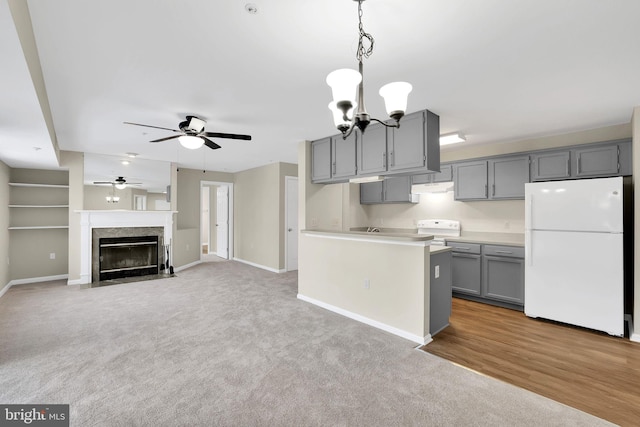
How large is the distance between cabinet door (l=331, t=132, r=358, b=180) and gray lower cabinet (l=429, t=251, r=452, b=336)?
148cm

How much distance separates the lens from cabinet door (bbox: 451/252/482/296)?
14.1 ft

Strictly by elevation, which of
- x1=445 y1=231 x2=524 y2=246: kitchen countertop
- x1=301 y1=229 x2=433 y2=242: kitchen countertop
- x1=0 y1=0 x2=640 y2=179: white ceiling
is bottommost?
x1=445 y1=231 x2=524 y2=246: kitchen countertop

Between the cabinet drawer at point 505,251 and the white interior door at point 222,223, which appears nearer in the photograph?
the cabinet drawer at point 505,251

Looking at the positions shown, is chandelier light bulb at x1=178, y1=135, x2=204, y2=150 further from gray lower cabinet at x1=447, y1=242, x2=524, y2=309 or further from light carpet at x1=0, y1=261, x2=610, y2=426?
gray lower cabinet at x1=447, y1=242, x2=524, y2=309

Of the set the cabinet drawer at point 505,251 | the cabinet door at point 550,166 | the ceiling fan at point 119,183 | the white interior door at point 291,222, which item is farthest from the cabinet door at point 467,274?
the ceiling fan at point 119,183

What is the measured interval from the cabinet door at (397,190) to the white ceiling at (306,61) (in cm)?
178

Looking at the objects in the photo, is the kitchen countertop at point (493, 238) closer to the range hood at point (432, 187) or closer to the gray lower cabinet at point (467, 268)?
the gray lower cabinet at point (467, 268)

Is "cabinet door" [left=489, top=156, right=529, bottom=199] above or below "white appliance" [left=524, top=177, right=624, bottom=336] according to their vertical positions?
above

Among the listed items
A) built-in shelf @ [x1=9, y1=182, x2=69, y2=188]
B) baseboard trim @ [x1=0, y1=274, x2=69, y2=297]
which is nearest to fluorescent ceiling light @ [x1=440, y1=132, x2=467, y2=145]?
built-in shelf @ [x1=9, y1=182, x2=69, y2=188]

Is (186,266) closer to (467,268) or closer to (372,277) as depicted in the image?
(372,277)

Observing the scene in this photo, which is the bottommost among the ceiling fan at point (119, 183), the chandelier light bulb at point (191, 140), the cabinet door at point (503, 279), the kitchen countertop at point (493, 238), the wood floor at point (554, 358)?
the wood floor at point (554, 358)

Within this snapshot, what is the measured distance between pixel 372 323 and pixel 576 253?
2.44 m

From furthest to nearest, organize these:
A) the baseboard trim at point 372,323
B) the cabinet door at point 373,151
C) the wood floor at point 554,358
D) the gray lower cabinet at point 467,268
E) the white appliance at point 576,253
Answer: the gray lower cabinet at point 467,268
the cabinet door at point 373,151
the white appliance at point 576,253
the baseboard trim at point 372,323
the wood floor at point 554,358

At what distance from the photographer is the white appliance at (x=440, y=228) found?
16.3 feet
